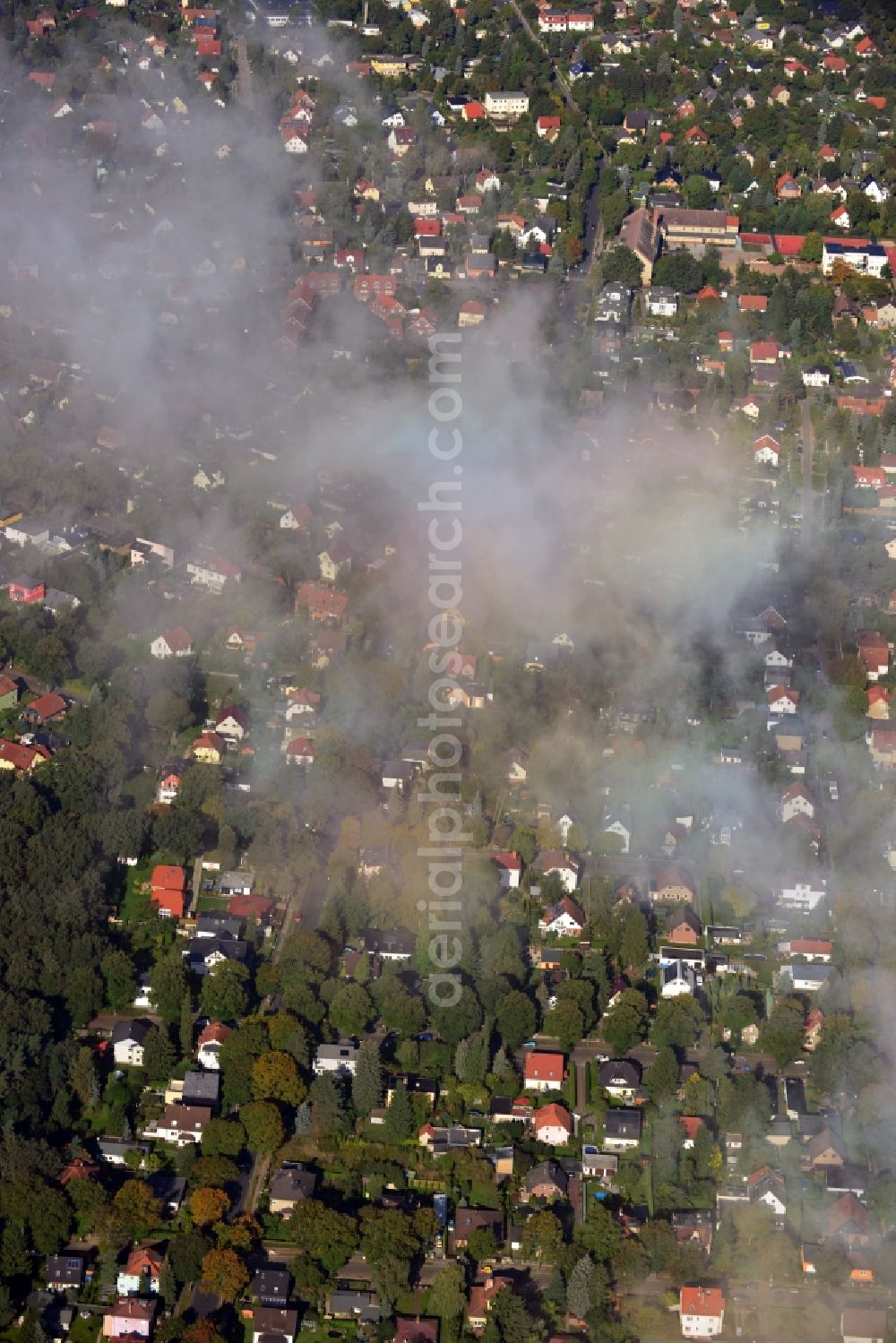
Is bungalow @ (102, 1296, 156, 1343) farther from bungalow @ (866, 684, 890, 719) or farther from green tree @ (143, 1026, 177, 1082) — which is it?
bungalow @ (866, 684, 890, 719)

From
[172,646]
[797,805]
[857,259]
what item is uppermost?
[857,259]

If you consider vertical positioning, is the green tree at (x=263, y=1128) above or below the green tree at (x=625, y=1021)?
below

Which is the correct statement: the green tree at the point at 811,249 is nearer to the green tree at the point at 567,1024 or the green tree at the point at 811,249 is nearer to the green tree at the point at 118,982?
the green tree at the point at 567,1024

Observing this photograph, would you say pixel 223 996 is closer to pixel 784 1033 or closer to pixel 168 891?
pixel 168 891

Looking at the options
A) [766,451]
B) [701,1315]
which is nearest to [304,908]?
[701,1315]

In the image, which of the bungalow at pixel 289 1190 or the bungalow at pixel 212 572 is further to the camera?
the bungalow at pixel 212 572

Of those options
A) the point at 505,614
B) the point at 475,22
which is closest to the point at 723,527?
the point at 505,614

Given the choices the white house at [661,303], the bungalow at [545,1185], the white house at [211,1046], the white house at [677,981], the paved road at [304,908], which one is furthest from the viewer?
the white house at [661,303]

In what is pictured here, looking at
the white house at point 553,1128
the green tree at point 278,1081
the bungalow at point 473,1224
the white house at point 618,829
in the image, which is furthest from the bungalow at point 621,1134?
the white house at point 618,829

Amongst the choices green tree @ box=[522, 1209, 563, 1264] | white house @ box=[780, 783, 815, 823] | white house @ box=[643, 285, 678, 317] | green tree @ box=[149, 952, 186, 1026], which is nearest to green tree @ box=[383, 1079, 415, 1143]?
green tree @ box=[522, 1209, 563, 1264]
